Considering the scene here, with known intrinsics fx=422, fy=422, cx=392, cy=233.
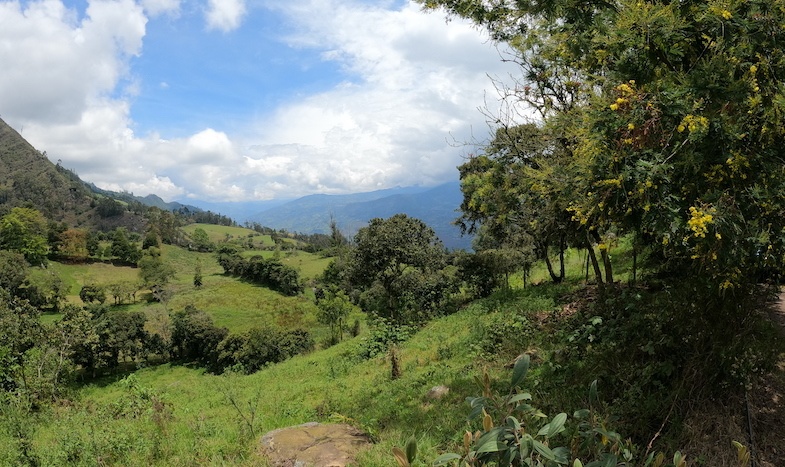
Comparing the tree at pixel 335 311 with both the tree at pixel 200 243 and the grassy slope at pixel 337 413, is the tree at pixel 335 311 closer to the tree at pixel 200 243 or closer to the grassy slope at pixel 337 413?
the grassy slope at pixel 337 413

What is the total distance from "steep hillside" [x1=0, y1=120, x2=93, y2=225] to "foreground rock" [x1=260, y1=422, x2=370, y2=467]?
148m

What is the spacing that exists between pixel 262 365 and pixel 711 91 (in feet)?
103

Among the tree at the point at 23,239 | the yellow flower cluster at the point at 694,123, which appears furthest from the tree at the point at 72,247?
the yellow flower cluster at the point at 694,123

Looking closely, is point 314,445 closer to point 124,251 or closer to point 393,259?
point 393,259

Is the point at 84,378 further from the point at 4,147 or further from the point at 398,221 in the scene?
Answer: the point at 4,147

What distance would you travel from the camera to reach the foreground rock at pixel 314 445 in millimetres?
4598

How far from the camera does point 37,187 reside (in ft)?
479

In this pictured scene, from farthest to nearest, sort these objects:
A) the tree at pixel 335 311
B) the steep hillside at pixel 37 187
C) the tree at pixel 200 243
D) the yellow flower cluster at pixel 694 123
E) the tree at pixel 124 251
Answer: the steep hillside at pixel 37 187 → the tree at pixel 200 243 → the tree at pixel 124 251 → the tree at pixel 335 311 → the yellow flower cluster at pixel 694 123

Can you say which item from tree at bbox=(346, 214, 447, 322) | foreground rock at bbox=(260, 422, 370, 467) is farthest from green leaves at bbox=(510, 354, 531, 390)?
tree at bbox=(346, 214, 447, 322)

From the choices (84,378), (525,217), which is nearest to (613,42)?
(525,217)

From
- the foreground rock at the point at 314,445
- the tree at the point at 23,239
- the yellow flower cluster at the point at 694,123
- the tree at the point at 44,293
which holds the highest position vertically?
the tree at the point at 23,239

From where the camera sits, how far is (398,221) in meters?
25.3

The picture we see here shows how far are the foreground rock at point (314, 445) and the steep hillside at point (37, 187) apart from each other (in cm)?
14786

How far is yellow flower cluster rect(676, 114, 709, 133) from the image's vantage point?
11.1 feet
